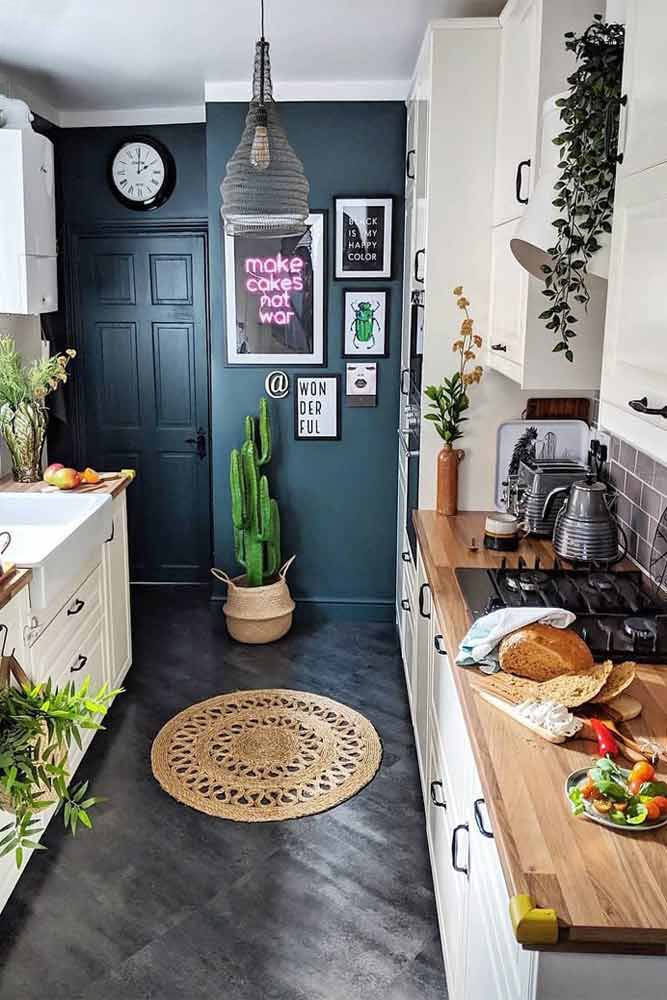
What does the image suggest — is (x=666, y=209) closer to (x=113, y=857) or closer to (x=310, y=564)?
(x=113, y=857)

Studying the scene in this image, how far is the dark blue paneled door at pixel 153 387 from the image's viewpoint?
5.04 metres

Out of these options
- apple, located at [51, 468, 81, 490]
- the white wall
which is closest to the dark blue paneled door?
the white wall

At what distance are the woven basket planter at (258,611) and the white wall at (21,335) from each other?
1161 mm

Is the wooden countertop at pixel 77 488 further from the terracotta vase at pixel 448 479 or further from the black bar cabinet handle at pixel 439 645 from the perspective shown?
the black bar cabinet handle at pixel 439 645

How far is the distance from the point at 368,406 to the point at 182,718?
1.74 metres

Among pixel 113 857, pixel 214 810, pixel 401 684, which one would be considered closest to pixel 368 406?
pixel 401 684

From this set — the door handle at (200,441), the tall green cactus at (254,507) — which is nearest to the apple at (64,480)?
the tall green cactus at (254,507)

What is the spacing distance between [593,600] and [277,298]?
2.59m

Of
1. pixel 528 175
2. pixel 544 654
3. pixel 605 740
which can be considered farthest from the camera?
pixel 528 175

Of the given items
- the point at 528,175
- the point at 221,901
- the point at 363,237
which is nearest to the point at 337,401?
the point at 363,237

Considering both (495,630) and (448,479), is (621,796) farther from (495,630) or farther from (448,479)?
(448,479)

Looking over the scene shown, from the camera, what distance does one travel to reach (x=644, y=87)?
1.72 meters

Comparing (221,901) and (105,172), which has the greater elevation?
(105,172)

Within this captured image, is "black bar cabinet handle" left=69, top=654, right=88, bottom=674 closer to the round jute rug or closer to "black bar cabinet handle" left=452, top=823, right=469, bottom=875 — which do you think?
the round jute rug
